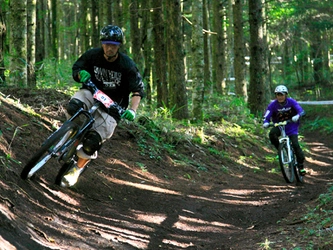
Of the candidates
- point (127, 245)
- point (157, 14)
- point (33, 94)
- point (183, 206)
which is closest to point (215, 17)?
point (157, 14)

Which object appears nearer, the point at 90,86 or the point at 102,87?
the point at 90,86

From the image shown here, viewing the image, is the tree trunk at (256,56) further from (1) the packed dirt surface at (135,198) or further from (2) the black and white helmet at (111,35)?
(2) the black and white helmet at (111,35)

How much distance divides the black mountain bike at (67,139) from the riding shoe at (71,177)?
0.05 meters

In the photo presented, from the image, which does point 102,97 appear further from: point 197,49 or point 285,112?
point 197,49

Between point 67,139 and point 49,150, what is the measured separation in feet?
0.96

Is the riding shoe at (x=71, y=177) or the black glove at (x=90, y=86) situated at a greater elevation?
the black glove at (x=90, y=86)

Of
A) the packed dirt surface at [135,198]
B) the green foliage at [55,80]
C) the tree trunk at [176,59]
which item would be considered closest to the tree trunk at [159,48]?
the tree trunk at [176,59]

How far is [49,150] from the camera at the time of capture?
6.21 meters

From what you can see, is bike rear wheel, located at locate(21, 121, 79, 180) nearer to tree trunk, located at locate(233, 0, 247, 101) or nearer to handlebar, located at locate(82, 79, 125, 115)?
handlebar, located at locate(82, 79, 125, 115)

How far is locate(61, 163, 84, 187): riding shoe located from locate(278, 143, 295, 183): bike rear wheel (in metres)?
5.63

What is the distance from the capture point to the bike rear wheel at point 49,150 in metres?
6.11

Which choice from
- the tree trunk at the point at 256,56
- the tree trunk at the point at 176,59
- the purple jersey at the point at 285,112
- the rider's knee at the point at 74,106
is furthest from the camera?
the tree trunk at the point at 256,56

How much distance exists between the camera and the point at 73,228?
5770mm

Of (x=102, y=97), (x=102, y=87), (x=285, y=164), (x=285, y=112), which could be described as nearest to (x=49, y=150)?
(x=102, y=97)
